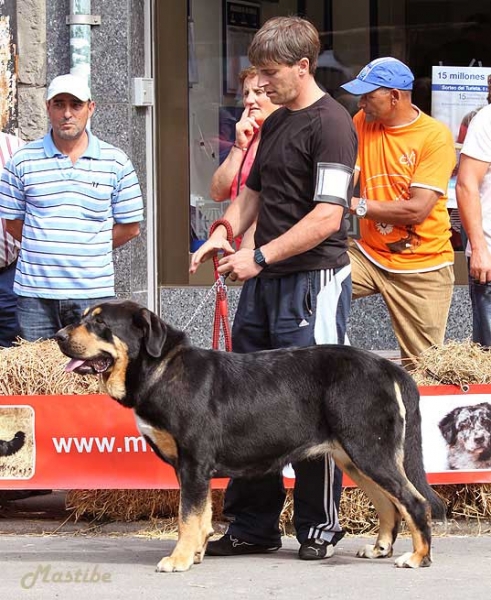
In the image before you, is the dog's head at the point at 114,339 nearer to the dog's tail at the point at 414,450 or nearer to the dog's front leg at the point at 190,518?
Answer: the dog's front leg at the point at 190,518

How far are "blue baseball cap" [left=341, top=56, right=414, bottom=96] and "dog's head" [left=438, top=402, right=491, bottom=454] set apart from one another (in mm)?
1860

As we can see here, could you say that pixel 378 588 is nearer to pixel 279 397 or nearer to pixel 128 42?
pixel 279 397

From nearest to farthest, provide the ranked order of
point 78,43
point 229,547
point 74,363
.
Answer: point 74,363 < point 229,547 < point 78,43

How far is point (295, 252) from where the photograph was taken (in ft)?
18.5

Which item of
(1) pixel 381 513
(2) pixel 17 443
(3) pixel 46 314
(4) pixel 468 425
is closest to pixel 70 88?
(3) pixel 46 314

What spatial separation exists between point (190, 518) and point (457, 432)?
1656 mm

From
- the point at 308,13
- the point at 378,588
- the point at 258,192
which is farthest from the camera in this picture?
the point at 308,13

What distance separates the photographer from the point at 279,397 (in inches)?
218

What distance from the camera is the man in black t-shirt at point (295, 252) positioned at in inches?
222

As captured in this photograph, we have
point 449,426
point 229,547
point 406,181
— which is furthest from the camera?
point 406,181

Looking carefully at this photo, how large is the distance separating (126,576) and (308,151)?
1.95 m

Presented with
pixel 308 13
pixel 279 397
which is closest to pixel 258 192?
pixel 279 397

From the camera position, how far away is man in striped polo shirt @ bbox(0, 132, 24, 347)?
7500mm

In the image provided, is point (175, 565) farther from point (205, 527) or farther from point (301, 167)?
point (301, 167)
